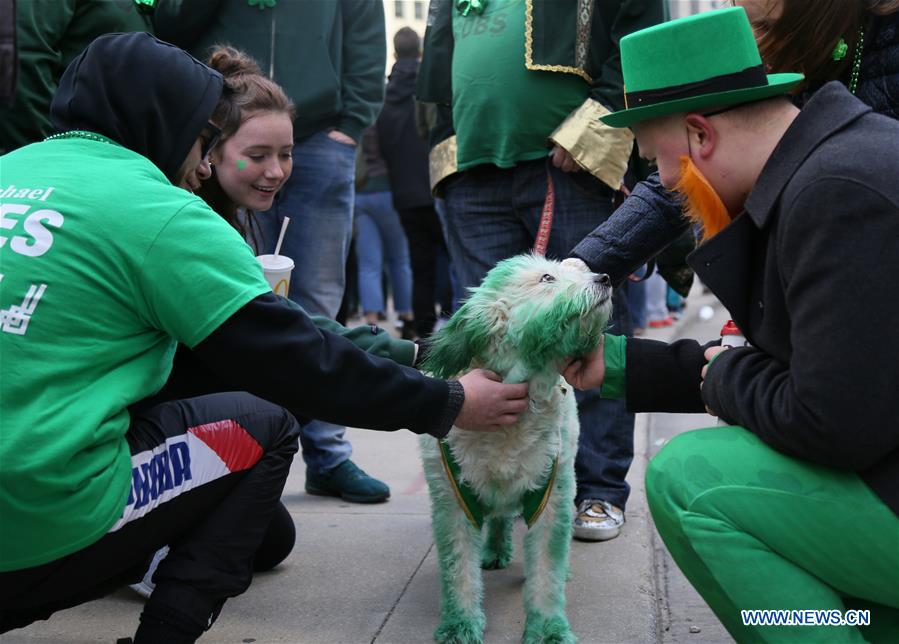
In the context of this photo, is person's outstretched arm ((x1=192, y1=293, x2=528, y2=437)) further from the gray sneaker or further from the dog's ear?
the gray sneaker

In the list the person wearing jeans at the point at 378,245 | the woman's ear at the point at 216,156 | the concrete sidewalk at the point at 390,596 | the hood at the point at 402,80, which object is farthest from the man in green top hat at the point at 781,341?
the person wearing jeans at the point at 378,245

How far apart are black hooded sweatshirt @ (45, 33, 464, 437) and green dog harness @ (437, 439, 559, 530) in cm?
45

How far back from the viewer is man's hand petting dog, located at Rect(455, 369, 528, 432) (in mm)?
2807

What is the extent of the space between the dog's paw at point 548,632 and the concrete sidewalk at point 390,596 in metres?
0.12

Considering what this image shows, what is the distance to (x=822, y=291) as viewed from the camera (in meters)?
1.98

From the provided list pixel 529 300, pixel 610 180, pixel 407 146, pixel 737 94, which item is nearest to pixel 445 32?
pixel 610 180

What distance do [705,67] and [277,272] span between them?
157cm

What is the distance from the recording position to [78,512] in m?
2.25

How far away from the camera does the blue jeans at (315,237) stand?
4.45 m

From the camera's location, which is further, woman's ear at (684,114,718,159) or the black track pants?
the black track pants

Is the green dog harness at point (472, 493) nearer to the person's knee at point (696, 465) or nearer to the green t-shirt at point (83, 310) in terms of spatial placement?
the person's knee at point (696, 465)

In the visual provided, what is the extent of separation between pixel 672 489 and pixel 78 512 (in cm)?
131

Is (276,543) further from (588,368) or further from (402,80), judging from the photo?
(402,80)

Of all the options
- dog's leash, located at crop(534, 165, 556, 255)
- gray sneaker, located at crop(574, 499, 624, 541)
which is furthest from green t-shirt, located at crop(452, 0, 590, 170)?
gray sneaker, located at crop(574, 499, 624, 541)
